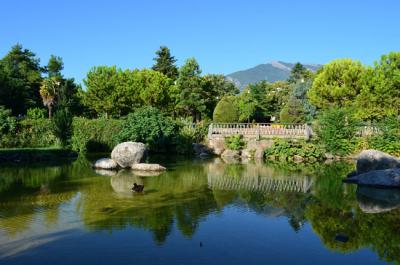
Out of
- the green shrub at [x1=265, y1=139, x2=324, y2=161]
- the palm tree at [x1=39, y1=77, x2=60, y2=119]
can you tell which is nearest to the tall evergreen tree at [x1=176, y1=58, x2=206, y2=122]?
the palm tree at [x1=39, y1=77, x2=60, y2=119]

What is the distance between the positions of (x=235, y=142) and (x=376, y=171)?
49.5 feet

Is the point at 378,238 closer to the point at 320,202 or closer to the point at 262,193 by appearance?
the point at 320,202

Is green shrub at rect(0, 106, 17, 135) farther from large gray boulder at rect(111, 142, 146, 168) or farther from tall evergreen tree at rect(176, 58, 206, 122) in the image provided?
tall evergreen tree at rect(176, 58, 206, 122)

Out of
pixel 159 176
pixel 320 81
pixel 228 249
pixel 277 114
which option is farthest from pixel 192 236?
pixel 277 114

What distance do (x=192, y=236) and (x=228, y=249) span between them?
1.20m

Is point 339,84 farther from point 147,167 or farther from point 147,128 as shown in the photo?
point 147,167

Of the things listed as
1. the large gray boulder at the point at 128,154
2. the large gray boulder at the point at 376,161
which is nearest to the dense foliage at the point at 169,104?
the large gray boulder at the point at 128,154

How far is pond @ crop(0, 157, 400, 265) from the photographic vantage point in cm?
908

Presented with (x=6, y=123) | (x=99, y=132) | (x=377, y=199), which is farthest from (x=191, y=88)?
(x=377, y=199)

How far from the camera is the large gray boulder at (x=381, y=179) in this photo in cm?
1741

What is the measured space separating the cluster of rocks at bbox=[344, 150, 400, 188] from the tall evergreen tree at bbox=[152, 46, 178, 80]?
41334mm

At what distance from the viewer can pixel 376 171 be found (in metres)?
18.3

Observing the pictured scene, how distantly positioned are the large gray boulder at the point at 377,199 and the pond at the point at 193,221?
0.12 feet

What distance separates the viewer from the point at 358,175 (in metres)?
19.6
